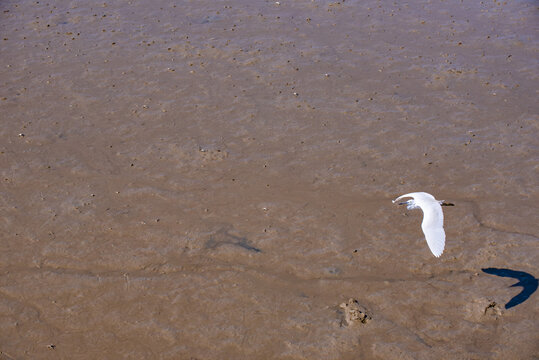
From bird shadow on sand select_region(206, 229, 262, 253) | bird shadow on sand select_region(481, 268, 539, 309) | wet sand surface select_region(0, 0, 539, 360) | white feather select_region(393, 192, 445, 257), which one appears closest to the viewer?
wet sand surface select_region(0, 0, 539, 360)

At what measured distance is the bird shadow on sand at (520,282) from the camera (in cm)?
498

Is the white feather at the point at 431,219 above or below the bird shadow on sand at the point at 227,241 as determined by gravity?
above

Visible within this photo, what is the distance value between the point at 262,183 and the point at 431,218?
69.8 inches

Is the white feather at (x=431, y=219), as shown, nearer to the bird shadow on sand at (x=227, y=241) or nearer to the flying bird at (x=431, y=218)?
the flying bird at (x=431, y=218)

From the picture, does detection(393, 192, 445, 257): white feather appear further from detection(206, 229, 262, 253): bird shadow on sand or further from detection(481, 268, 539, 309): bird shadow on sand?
detection(206, 229, 262, 253): bird shadow on sand

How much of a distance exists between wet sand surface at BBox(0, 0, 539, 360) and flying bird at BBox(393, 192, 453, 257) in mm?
266

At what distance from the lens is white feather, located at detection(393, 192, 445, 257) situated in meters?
5.15

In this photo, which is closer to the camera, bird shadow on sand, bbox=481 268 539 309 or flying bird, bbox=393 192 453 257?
bird shadow on sand, bbox=481 268 539 309

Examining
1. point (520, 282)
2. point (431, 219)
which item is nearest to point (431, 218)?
point (431, 219)

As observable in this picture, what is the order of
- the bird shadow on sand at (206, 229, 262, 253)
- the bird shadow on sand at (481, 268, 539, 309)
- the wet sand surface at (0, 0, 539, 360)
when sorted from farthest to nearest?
the bird shadow on sand at (206, 229, 262, 253), the bird shadow on sand at (481, 268, 539, 309), the wet sand surface at (0, 0, 539, 360)

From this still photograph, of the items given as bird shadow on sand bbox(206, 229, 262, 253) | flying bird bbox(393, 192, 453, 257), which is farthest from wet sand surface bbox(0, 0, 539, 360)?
flying bird bbox(393, 192, 453, 257)

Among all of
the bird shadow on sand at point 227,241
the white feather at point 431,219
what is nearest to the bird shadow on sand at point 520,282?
the white feather at point 431,219

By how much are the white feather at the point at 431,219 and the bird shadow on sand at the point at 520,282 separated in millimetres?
506

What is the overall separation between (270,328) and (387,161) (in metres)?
2.72
